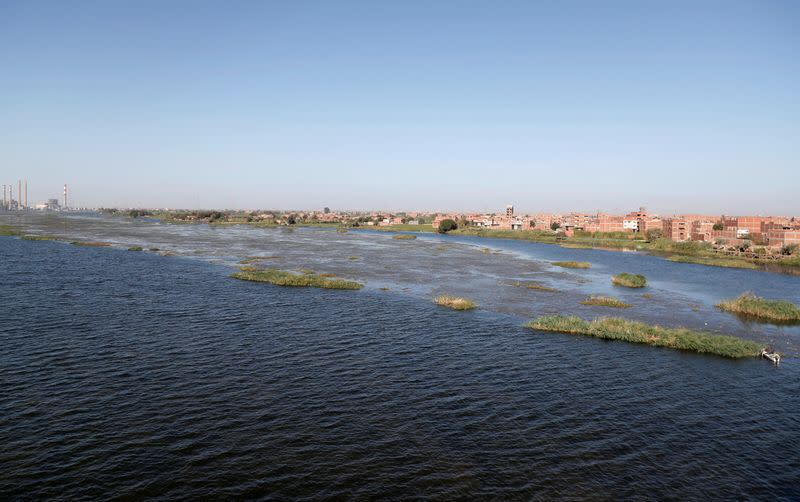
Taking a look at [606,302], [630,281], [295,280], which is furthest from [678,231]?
[295,280]

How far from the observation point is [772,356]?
29938mm

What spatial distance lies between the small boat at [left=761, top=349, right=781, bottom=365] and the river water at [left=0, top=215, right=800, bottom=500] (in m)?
1.10

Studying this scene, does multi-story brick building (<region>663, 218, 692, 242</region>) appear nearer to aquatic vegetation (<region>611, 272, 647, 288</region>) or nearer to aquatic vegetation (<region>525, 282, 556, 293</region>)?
aquatic vegetation (<region>611, 272, 647, 288</region>)

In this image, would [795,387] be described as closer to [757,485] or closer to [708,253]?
[757,485]

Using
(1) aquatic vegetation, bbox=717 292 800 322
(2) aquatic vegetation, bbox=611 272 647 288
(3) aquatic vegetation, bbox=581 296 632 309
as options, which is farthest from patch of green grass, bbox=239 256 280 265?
(1) aquatic vegetation, bbox=717 292 800 322

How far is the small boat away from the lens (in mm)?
29592

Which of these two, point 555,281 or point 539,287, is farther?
point 555,281

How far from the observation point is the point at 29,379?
22062 mm

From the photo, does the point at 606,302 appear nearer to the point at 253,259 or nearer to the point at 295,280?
the point at 295,280

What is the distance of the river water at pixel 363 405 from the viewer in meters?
15.7

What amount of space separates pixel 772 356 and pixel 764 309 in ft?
58.7

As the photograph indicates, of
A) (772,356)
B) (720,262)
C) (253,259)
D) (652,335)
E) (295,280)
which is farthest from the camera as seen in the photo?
(720,262)

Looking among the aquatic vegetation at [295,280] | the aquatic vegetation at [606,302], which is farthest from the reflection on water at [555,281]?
the aquatic vegetation at [295,280]

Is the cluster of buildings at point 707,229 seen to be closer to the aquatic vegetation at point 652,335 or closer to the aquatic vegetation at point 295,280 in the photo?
the aquatic vegetation at point 652,335
